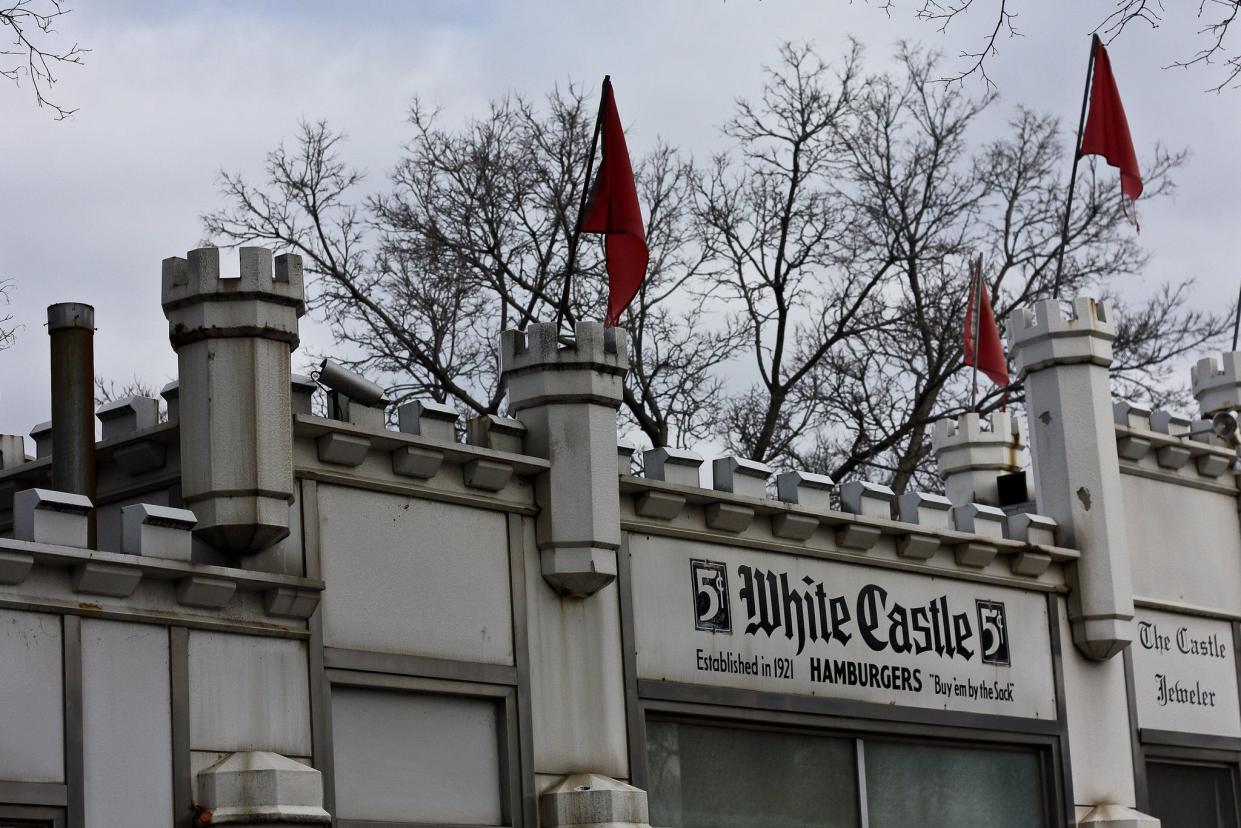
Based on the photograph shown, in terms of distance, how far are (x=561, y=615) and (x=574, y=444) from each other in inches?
36.7

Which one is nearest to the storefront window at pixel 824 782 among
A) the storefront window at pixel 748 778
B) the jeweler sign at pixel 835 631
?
the storefront window at pixel 748 778

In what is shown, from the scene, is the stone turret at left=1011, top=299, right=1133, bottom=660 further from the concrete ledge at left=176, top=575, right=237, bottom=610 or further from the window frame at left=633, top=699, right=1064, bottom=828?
the concrete ledge at left=176, top=575, right=237, bottom=610

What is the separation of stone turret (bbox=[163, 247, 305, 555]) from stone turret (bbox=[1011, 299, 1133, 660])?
6.54 m

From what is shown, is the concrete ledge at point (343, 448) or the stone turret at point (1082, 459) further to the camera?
the stone turret at point (1082, 459)

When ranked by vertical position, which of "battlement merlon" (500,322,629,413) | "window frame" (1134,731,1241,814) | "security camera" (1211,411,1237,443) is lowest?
"window frame" (1134,731,1241,814)

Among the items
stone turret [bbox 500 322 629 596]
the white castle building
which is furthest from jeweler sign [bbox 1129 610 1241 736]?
stone turret [bbox 500 322 629 596]

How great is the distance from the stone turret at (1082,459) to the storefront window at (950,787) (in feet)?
3.69

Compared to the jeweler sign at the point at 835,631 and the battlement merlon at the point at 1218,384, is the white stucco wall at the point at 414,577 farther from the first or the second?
the battlement merlon at the point at 1218,384

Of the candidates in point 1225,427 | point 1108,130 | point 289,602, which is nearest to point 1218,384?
point 1225,427

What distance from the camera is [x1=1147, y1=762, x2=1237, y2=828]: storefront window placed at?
48.4 ft

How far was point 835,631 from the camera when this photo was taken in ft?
42.0

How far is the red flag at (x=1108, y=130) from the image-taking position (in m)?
16.5

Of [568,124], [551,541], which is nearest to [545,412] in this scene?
[551,541]

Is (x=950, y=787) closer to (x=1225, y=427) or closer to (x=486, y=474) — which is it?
(x=486, y=474)
